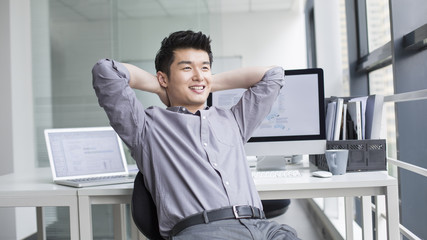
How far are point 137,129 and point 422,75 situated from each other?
143cm

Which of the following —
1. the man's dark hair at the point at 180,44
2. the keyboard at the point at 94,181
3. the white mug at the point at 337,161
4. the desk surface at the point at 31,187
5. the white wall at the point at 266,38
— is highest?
the white wall at the point at 266,38

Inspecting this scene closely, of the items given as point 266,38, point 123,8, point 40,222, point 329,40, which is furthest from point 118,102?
point 266,38

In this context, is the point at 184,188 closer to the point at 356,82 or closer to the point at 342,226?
the point at 342,226

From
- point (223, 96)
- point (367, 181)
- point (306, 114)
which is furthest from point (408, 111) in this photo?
point (223, 96)

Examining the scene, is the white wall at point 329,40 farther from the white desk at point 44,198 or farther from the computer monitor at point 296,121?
the white desk at point 44,198

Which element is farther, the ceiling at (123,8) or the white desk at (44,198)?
the ceiling at (123,8)

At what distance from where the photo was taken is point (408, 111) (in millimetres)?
2070

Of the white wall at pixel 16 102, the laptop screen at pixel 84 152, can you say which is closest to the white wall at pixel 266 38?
the white wall at pixel 16 102

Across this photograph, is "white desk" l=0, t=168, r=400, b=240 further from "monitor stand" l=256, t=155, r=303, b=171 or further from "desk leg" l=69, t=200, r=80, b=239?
"monitor stand" l=256, t=155, r=303, b=171

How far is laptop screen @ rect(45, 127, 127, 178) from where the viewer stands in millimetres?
1693

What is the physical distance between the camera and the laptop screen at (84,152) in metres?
1.69

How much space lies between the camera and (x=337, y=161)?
161cm

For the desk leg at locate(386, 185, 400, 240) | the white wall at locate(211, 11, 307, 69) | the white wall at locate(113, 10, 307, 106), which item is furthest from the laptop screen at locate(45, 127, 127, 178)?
the white wall at locate(211, 11, 307, 69)

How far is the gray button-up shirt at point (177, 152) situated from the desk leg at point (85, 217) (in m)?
0.28
